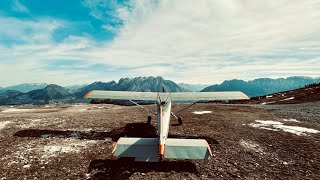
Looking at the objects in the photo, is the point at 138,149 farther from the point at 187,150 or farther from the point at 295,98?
A: the point at 295,98

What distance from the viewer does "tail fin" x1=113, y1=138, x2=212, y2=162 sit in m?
10.2

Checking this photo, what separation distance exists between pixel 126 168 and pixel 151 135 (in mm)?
5998

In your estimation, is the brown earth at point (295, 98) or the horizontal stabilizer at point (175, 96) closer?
the horizontal stabilizer at point (175, 96)

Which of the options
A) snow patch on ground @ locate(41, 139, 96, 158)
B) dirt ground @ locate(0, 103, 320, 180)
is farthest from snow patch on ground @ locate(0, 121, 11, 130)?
snow patch on ground @ locate(41, 139, 96, 158)

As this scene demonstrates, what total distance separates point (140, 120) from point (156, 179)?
1298 cm

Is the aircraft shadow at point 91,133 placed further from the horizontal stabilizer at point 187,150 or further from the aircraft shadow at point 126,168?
the horizontal stabilizer at point 187,150

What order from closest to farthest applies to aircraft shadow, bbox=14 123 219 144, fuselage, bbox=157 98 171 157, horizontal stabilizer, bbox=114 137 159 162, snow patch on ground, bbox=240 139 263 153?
1. horizontal stabilizer, bbox=114 137 159 162
2. fuselage, bbox=157 98 171 157
3. snow patch on ground, bbox=240 139 263 153
4. aircraft shadow, bbox=14 123 219 144

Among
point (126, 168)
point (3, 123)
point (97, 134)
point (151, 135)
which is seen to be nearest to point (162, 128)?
point (126, 168)

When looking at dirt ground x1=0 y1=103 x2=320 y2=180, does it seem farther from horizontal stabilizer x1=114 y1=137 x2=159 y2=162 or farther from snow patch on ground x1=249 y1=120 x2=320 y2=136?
horizontal stabilizer x1=114 y1=137 x2=159 y2=162

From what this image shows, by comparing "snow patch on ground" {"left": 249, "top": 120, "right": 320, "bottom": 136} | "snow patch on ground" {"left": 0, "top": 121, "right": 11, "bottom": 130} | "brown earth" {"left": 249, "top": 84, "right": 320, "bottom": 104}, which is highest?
"brown earth" {"left": 249, "top": 84, "right": 320, "bottom": 104}

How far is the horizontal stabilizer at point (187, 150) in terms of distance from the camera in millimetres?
10195

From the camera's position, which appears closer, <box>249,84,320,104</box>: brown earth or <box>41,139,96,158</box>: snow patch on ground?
<box>41,139,96,158</box>: snow patch on ground

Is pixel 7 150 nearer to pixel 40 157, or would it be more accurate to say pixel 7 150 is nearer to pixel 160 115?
pixel 40 157

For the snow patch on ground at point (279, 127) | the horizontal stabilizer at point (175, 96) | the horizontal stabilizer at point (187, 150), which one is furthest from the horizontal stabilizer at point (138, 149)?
the snow patch on ground at point (279, 127)
